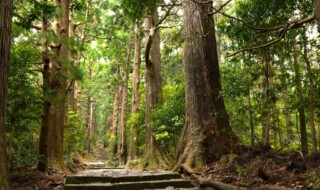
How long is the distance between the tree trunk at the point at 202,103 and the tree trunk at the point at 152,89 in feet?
7.68

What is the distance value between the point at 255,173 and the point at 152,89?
7.37m

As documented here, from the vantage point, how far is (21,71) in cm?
701

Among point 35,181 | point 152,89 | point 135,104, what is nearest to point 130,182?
point 35,181

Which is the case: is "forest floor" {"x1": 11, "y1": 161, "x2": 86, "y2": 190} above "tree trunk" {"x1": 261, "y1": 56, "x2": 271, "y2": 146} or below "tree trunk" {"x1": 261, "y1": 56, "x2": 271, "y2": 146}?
below

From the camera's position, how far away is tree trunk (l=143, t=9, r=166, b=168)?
421 inches

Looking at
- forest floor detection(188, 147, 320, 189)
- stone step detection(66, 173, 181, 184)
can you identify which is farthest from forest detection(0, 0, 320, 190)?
stone step detection(66, 173, 181, 184)

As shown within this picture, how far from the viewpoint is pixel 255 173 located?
18.7 feet

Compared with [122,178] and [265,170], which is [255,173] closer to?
[265,170]

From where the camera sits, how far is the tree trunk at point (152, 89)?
1070 cm

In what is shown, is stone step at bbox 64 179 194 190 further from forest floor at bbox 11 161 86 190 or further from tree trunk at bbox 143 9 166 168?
tree trunk at bbox 143 9 166 168

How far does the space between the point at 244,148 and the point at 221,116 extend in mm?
995

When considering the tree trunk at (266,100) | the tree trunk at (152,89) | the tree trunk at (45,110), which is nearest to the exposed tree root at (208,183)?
the tree trunk at (266,100)

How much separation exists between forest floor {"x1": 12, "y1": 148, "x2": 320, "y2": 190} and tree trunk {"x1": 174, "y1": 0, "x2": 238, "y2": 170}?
1.59 feet

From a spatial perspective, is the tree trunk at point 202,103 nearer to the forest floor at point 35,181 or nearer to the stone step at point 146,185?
the stone step at point 146,185
